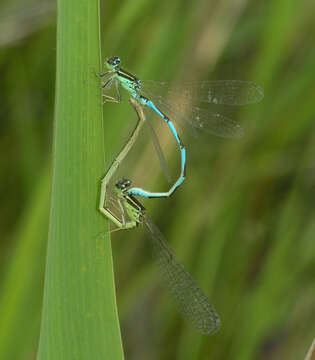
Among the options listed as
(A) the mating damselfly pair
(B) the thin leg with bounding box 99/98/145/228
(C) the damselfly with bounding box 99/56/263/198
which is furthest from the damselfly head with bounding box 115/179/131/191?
(C) the damselfly with bounding box 99/56/263/198

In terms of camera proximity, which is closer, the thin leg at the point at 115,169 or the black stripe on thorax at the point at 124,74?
the thin leg at the point at 115,169

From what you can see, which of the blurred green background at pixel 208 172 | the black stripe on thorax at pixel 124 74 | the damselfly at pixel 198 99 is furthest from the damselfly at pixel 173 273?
the blurred green background at pixel 208 172

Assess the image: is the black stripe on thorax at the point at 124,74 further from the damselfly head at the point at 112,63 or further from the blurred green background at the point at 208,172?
the blurred green background at the point at 208,172

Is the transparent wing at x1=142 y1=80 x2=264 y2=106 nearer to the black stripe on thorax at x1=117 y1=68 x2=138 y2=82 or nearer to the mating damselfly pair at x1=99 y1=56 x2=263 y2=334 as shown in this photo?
the mating damselfly pair at x1=99 y1=56 x2=263 y2=334

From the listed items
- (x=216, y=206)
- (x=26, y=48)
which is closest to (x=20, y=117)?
(x=26, y=48)

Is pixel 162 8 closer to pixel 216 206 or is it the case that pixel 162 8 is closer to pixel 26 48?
pixel 26 48

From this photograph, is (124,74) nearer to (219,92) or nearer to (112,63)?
(112,63)

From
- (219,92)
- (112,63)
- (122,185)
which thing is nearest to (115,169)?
(122,185)
